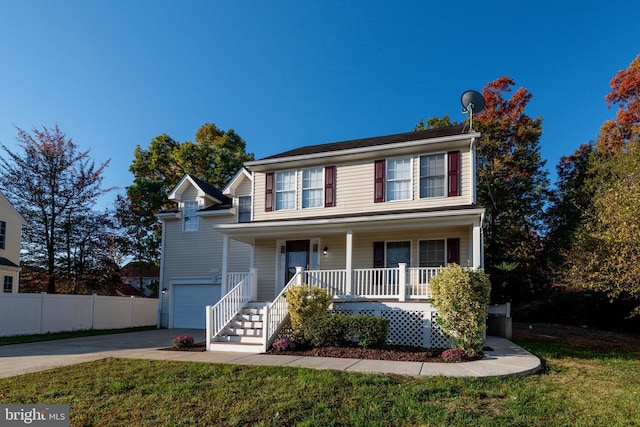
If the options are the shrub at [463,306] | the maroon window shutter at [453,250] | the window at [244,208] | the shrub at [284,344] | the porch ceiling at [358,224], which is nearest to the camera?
the shrub at [463,306]

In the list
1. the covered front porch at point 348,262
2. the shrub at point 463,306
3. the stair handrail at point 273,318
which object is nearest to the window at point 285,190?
the covered front porch at point 348,262

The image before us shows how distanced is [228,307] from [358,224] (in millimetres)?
4508

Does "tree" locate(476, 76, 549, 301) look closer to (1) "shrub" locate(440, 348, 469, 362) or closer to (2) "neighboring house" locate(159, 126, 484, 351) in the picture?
(2) "neighboring house" locate(159, 126, 484, 351)

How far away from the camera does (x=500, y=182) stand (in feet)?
75.1

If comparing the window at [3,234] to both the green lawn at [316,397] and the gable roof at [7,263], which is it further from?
the green lawn at [316,397]

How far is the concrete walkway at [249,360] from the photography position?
767 centimetres

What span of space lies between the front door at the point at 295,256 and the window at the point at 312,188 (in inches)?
54.9

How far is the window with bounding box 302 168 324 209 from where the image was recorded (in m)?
15.0

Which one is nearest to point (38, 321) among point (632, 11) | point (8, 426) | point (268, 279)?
point (268, 279)

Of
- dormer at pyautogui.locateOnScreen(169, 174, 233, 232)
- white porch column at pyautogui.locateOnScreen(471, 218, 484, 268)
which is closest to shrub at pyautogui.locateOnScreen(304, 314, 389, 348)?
white porch column at pyautogui.locateOnScreen(471, 218, 484, 268)

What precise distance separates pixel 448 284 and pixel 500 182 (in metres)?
15.0

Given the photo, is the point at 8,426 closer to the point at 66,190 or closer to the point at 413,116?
the point at 66,190

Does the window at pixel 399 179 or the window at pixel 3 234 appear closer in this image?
the window at pixel 399 179

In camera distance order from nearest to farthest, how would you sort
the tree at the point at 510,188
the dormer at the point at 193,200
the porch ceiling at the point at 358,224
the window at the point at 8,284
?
the porch ceiling at the point at 358,224 < the dormer at the point at 193,200 < the window at the point at 8,284 < the tree at the point at 510,188
